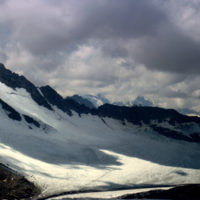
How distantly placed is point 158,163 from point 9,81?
321ft

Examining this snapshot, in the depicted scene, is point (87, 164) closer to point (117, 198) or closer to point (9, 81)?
point (117, 198)

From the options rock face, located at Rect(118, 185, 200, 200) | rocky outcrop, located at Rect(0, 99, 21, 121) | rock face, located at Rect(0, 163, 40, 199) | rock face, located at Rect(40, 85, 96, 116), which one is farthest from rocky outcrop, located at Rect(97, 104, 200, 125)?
rock face, located at Rect(0, 163, 40, 199)

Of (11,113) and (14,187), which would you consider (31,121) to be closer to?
(11,113)

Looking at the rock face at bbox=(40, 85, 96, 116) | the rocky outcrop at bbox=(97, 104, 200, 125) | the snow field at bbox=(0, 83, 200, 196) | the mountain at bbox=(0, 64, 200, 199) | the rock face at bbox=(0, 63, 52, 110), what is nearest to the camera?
the snow field at bbox=(0, 83, 200, 196)

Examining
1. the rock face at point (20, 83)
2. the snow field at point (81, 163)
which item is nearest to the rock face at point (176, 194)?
the snow field at point (81, 163)

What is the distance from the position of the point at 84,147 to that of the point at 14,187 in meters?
37.8

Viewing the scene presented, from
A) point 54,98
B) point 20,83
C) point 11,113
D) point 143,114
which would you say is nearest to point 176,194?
point 11,113

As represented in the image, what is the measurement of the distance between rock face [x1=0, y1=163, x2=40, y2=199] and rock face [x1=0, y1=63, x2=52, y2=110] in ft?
276

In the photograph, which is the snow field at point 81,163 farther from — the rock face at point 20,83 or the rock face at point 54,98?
the rock face at point 54,98

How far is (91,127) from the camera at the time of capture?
123625 millimetres

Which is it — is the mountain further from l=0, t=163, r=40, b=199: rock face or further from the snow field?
l=0, t=163, r=40, b=199: rock face

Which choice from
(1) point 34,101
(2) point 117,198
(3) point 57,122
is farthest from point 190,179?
(1) point 34,101

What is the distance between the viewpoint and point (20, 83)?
436 feet

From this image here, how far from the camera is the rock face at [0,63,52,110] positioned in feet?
413
